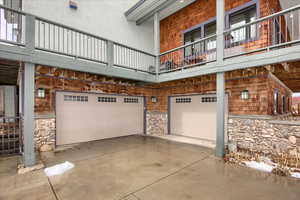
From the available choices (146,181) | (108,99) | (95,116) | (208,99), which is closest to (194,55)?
(208,99)

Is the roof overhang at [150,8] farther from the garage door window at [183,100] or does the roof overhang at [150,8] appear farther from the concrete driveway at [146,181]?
the concrete driveway at [146,181]

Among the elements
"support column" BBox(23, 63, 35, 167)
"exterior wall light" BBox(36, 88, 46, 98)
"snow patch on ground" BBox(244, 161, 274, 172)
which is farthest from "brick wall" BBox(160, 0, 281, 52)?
"support column" BBox(23, 63, 35, 167)

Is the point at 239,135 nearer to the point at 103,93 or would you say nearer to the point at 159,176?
the point at 159,176

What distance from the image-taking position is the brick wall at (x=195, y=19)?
18.9 feet

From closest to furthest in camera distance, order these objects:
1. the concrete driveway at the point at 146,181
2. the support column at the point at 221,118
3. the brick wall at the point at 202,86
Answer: the concrete driveway at the point at 146,181, the support column at the point at 221,118, the brick wall at the point at 202,86

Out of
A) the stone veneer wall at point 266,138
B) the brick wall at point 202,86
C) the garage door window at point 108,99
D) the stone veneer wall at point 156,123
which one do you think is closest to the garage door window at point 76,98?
the brick wall at point 202,86

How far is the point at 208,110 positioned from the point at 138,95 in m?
3.80

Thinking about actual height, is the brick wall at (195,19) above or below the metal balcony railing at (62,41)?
above

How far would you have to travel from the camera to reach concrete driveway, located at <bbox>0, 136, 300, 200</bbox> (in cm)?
290

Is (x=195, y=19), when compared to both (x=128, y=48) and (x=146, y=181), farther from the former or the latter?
(x=146, y=181)

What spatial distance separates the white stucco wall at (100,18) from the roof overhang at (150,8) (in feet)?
1.55

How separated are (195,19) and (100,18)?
479 cm

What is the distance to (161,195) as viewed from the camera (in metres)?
2.90

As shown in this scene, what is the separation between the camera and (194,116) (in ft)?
25.2
